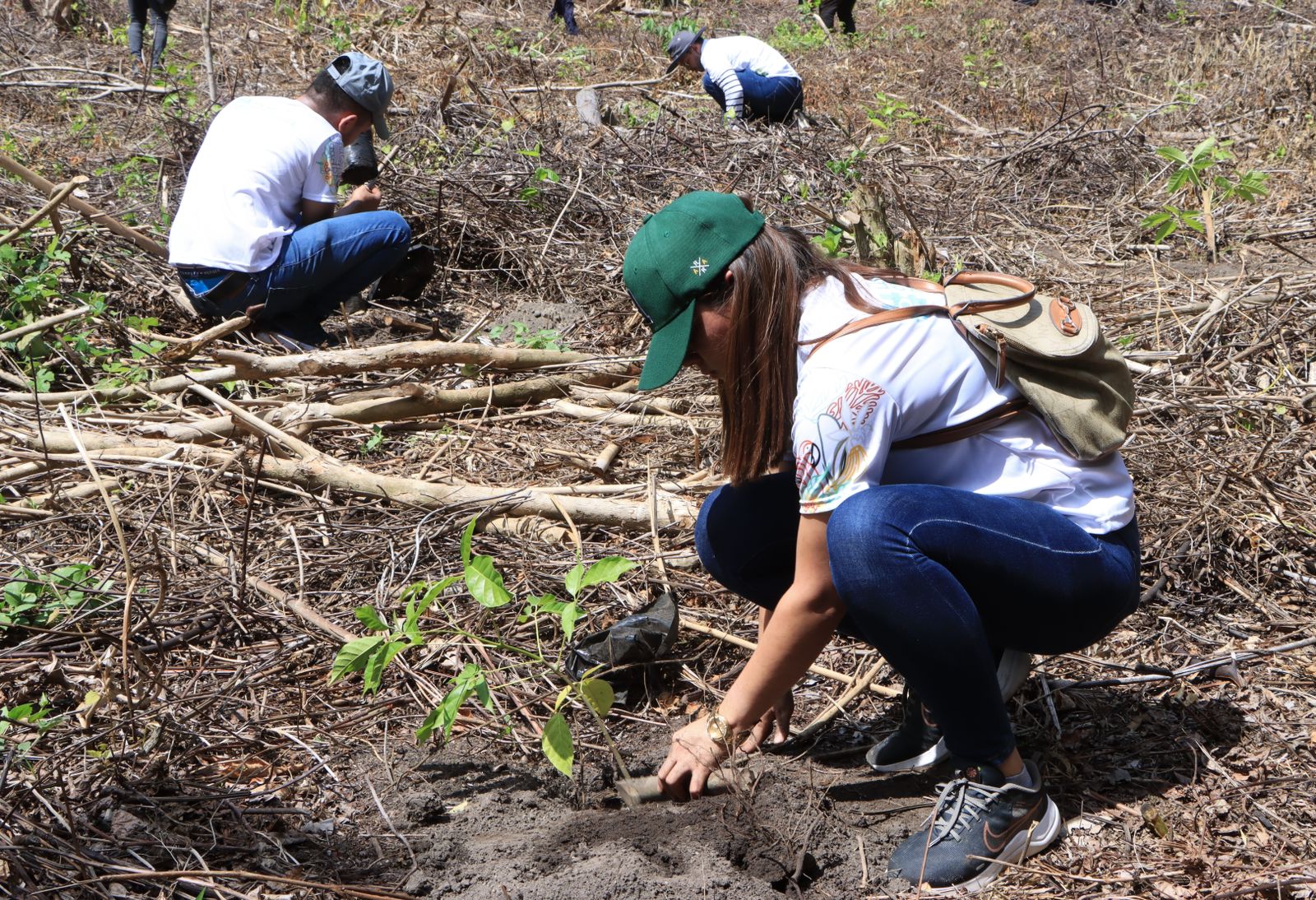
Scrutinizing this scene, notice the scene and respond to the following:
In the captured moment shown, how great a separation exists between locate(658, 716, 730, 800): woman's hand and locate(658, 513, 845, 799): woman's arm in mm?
31

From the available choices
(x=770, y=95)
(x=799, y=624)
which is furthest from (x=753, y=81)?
(x=799, y=624)

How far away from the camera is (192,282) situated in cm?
405

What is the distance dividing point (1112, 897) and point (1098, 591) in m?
0.47

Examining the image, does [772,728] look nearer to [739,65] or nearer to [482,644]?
[482,644]

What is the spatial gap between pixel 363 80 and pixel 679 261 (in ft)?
10.3

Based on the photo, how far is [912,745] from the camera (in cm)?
206

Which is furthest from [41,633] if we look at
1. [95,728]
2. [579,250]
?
[579,250]

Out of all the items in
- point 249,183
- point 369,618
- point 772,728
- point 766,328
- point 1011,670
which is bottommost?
point 772,728

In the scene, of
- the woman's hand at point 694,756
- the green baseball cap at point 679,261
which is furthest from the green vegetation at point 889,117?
the woman's hand at point 694,756

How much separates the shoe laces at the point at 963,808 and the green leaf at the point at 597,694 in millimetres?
573

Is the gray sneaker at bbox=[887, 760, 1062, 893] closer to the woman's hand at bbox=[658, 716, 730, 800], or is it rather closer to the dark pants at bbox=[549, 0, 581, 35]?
the woman's hand at bbox=[658, 716, 730, 800]

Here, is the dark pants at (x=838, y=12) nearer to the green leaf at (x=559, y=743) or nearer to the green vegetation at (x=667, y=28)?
the green vegetation at (x=667, y=28)

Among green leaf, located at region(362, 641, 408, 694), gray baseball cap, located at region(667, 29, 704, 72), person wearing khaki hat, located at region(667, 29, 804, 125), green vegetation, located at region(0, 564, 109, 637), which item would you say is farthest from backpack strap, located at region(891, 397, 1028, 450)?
gray baseball cap, located at region(667, 29, 704, 72)

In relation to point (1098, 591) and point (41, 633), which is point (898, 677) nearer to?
point (1098, 591)
